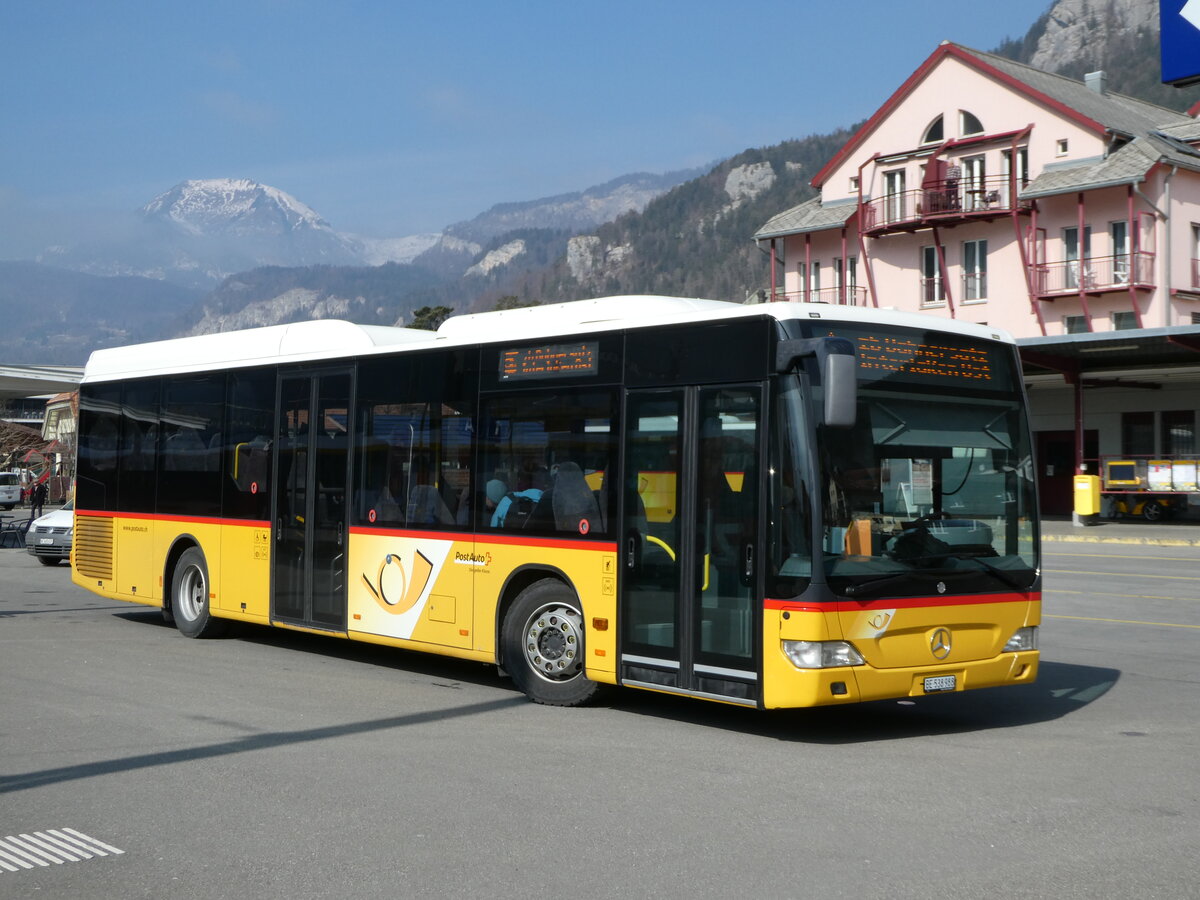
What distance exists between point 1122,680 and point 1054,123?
41646 millimetres

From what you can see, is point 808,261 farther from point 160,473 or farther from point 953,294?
point 160,473

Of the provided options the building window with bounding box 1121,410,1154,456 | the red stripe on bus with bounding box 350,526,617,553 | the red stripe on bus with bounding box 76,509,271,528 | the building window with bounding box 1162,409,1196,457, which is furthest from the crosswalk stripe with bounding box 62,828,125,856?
the building window with bounding box 1121,410,1154,456

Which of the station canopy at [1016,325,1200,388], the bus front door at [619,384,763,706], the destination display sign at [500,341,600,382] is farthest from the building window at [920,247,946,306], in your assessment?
the bus front door at [619,384,763,706]

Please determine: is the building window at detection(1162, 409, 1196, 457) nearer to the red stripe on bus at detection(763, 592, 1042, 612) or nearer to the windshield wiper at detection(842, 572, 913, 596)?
the red stripe on bus at detection(763, 592, 1042, 612)

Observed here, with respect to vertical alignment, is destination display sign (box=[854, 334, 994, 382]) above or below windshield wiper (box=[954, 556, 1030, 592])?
above

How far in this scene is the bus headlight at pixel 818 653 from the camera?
27.2 feet

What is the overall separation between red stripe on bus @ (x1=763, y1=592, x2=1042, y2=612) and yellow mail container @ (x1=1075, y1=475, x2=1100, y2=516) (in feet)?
98.4

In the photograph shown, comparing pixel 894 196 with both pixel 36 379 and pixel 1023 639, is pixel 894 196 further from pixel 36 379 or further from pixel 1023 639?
pixel 1023 639

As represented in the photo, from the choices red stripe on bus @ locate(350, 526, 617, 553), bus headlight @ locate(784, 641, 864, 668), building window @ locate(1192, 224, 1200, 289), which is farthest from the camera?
building window @ locate(1192, 224, 1200, 289)

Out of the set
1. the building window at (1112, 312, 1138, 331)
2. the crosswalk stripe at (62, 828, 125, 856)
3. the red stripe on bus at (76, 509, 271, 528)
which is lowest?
the crosswalk stripe at (62, 828, 125, 856)

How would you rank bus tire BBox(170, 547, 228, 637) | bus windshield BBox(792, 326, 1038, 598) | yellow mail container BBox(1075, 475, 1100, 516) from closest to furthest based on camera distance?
bus windshield BBox(792, 326, 1038, 598) < bus tire BBox(170, 547, 228, 637) < yellow mail container BBox(1075, 475, 1100, 516)

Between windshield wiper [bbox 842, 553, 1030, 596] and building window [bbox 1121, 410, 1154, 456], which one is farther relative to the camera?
building window [bbox 1121, 410, 1154, 456]

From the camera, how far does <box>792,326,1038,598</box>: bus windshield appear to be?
27.9 ft

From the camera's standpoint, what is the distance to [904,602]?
863cm
